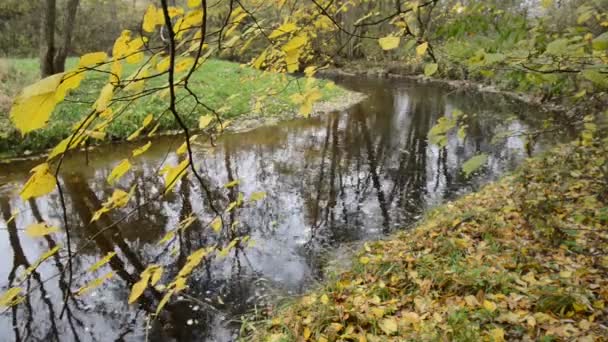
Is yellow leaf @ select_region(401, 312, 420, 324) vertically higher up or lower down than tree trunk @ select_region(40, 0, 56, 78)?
lower down

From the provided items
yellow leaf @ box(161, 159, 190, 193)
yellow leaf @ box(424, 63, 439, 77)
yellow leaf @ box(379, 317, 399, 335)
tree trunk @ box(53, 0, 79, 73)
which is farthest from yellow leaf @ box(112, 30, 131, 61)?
tree trunk @ box(53, 0, 79, 73)

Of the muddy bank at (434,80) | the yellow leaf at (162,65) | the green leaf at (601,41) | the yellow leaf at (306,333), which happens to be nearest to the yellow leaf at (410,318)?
the yellow leaf at (306,333)

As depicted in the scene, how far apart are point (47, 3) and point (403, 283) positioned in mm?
10161

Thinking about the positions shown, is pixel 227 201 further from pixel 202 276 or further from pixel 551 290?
pixel 551 290

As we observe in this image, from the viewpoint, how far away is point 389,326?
3191 mm

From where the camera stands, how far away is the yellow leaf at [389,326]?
314 centimetres

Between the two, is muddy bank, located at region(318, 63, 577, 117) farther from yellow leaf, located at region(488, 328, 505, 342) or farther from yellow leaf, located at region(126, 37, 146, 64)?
yellow leaf, located at region(126, 37, 146, 64)

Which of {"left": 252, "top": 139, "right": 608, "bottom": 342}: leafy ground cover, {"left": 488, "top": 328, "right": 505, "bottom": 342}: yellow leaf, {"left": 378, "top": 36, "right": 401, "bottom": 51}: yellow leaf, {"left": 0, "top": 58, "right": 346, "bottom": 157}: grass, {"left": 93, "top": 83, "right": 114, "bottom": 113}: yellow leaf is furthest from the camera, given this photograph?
{"left": 0, "top": 58, "right": 346, "bottom": 157}: grass

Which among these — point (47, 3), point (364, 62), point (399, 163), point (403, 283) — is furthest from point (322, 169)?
point (364, 62)

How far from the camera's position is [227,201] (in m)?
6.75

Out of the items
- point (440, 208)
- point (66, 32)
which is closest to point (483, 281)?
point (440, 208)

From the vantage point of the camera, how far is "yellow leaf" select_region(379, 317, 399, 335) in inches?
124

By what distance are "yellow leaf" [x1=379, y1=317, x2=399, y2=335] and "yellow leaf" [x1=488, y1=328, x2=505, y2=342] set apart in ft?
2.27

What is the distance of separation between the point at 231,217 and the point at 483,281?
3.80 meters
